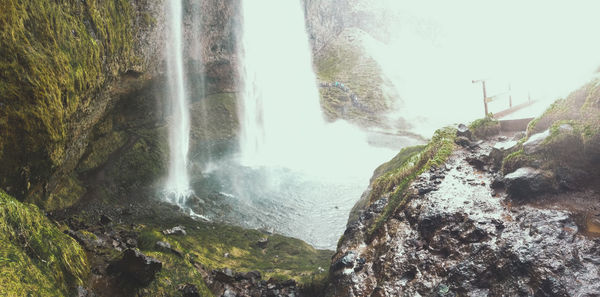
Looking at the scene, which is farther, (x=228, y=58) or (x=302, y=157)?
(x=228, y=58)

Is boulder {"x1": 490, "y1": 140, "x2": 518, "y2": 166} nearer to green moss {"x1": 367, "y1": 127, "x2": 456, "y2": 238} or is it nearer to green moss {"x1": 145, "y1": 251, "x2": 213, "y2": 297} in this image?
green moss {"x1": 367, "y1": 127, "x2": 456, "y2": 238}

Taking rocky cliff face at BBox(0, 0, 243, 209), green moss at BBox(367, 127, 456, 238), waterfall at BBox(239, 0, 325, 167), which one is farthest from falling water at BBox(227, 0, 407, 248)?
rocky cliff face at BBox(0, 0, 243, 209)

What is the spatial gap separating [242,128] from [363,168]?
1100 centimetres

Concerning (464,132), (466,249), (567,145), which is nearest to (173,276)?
(466,249)

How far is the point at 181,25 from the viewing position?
1700cm

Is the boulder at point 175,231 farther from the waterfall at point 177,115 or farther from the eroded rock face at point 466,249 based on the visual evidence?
the eroded rock face at point 466,249

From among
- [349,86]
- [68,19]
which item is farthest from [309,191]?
[349,86]

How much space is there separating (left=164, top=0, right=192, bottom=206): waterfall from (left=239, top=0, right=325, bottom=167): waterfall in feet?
13.6

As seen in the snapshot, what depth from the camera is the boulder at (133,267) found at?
4.36 m

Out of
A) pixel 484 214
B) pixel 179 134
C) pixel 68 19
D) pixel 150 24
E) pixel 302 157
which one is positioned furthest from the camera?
pixel 302 157

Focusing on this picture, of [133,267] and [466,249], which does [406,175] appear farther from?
[133,267]

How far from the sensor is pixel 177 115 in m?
19.3

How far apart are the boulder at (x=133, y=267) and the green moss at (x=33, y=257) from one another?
1.35 ft

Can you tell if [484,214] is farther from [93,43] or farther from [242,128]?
[242,128]
